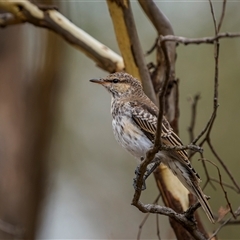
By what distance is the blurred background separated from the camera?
607cm

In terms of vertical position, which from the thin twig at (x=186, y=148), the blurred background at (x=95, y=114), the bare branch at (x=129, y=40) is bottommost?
the blurred background at (x=95, y=114)

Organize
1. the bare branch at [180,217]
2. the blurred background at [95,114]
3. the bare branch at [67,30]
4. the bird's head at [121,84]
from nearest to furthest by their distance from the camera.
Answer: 1. the bare branch at [180,217]
2. the bird's head at [121,84]
3. the bare branch at [67,30]
4. the blurred background at [95,114]

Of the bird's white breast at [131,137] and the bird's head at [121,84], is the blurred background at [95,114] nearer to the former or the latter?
the bird's head at [121,84]

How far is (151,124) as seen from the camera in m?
3.21

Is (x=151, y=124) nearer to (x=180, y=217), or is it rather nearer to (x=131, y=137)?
(x=131, y=137)

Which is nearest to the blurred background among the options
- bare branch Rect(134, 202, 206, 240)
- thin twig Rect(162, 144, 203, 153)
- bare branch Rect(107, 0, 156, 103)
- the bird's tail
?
bare branch Rect(107, 0, 156, 103)

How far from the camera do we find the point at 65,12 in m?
5.66

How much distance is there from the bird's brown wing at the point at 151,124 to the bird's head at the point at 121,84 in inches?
9.4

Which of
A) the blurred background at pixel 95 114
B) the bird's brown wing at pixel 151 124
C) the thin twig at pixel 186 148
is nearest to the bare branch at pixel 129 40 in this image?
the bird's brown wing at pixel 151 124

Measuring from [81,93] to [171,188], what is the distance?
16.7 ft

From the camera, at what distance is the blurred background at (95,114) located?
239 inches

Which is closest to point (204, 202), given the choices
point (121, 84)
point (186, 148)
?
point (186, 148)

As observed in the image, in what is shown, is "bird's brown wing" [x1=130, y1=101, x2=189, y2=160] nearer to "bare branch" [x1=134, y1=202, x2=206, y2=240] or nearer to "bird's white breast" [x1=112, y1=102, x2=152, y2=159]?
"bird's white breast" [x1=112, y1=102, x2=152, y2=159]

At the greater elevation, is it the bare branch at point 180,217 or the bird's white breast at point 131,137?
the bird's white breast at point 131,137
